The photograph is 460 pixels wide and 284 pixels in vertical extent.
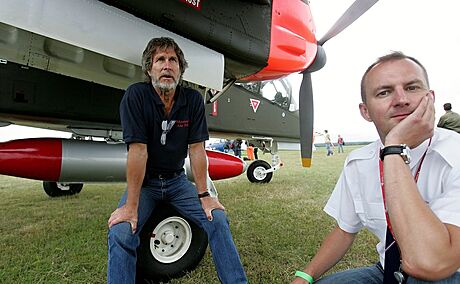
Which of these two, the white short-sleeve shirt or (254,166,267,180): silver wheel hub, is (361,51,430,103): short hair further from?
(254,166,267,180): silver wheel hub

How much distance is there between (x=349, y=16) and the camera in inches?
147

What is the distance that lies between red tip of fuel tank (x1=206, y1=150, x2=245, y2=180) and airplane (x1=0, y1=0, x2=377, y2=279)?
1599mm

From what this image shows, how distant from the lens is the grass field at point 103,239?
236 cm

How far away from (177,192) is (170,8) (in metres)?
1.36

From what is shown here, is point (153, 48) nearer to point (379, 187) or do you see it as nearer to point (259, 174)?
point (379, 187)

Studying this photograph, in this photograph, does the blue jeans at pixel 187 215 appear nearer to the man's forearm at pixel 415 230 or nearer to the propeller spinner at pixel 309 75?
the man's forearm at pixel 415 230

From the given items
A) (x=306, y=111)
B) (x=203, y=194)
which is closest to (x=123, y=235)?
(x=203, y=194)

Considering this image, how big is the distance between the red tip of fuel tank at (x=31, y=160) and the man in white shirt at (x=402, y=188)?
3.28 m

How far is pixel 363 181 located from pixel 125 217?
132cm

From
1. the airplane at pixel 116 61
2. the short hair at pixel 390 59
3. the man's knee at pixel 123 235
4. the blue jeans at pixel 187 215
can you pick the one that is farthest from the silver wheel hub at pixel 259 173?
the short hair at pixel 390 59

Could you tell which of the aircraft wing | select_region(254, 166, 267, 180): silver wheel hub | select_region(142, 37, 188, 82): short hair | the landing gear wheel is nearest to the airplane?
the aircraft wing

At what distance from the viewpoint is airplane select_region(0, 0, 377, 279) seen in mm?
2010

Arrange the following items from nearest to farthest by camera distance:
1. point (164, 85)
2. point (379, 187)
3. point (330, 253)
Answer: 1. point (379, 187)
2. point (330, 253)
3. point (164, 85)

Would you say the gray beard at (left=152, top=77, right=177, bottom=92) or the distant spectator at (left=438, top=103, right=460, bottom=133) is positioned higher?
the distant spectator at (left=438, top=103, right=460, bottom=133)
